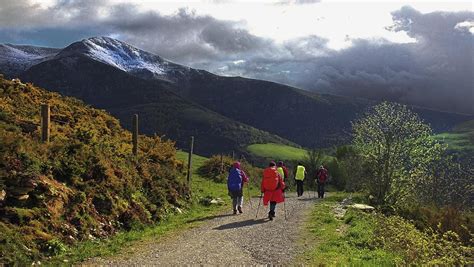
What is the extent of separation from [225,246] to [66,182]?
6.50 metres

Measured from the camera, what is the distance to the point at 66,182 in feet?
56.7

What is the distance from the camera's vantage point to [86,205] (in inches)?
661

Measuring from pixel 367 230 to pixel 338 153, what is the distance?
92147mm

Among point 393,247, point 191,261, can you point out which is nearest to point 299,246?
point 393,247

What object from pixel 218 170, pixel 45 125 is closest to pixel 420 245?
pixel 45 125

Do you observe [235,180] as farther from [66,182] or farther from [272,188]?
[66,182]

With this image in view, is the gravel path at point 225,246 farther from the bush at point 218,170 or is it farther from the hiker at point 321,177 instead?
the bush at point 218,170

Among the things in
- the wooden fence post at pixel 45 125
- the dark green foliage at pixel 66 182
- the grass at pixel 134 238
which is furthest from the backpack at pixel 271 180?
the wooden fence post at pixel 45 125

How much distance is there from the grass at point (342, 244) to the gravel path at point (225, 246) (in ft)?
2.10

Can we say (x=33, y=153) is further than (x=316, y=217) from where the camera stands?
No

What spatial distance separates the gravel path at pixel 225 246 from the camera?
547 inches

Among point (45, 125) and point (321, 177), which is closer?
point (45, 125)

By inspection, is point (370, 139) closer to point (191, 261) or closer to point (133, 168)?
point (133, 168)

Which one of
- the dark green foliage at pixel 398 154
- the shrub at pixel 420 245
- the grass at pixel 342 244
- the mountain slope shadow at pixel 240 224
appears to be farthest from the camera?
the dark green foliage at pixel 398 154
